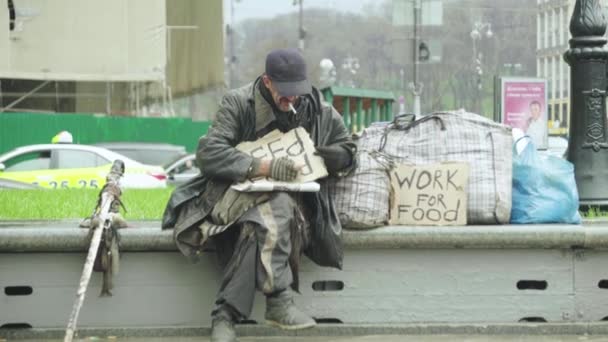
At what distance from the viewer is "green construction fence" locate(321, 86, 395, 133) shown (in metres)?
27.1

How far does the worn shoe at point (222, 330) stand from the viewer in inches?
237

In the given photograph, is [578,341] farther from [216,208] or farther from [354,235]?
[216,208]

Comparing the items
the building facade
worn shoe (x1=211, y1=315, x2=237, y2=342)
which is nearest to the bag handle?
worn shoe (x1=211, y1=315, x2=237, y2=342)

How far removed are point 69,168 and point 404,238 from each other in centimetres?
1610

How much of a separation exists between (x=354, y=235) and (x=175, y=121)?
35.8 meters

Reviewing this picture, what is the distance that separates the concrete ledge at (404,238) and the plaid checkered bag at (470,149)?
17cm

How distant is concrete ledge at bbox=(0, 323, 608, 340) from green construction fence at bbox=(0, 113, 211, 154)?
31.7 m

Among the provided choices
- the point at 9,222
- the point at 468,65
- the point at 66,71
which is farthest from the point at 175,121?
the point at 9,222

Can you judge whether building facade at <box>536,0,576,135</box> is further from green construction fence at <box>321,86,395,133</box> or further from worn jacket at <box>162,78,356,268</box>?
worn jacket at <box>162,78,356,268</box>

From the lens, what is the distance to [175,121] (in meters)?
41.9

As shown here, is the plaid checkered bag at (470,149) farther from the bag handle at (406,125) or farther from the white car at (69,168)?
the white car at (69,168)

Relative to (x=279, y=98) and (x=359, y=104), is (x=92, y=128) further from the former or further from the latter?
(x=279, y=98)

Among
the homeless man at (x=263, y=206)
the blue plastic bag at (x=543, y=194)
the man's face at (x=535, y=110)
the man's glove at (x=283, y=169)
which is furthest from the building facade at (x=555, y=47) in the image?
the man's glove at (x=283, y=169)

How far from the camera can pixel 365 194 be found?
21.5 feet
